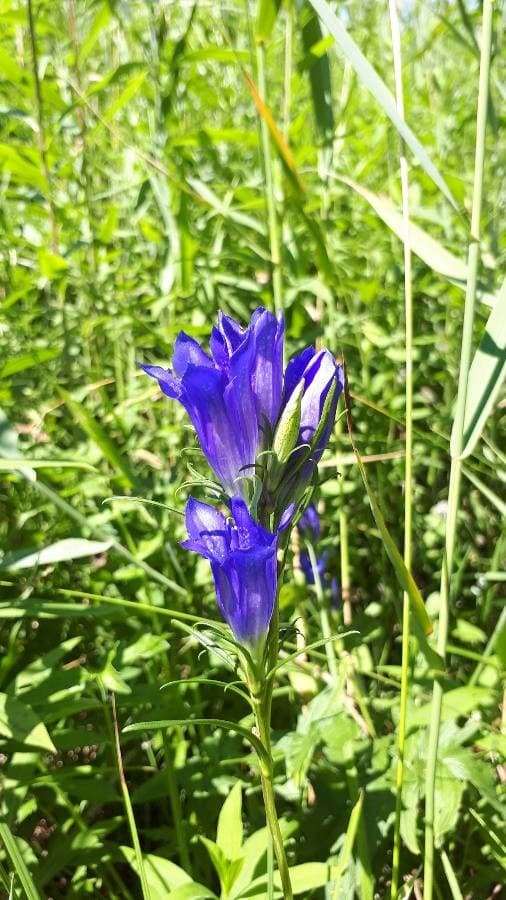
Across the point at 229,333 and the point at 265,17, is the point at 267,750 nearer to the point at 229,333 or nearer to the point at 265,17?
the point at 229,333

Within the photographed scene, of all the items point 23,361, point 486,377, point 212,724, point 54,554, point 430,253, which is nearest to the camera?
point 212,724

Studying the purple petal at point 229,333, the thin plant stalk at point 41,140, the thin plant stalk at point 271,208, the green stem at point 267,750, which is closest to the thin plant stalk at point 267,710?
the green stem at point 267,750

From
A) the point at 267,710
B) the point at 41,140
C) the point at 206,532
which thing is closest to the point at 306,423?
the point at 206,532

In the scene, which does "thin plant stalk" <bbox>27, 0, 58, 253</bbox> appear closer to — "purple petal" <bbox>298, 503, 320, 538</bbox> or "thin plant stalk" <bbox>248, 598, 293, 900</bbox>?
"purple petal" <bbox>298, 503, 320, 538</bbox>

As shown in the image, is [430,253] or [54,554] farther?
[54,554]

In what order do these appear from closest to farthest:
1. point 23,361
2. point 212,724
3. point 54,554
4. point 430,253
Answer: point 212,724
point 430,253
point 54,554
point 23,361

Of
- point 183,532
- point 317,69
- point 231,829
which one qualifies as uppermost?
point 317,69

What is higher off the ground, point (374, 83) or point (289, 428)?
point (374, 83)

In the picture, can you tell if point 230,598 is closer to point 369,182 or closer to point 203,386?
point 203,386

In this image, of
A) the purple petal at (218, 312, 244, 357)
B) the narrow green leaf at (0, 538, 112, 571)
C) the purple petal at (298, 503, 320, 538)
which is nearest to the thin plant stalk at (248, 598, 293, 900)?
the purple petal at (218, 312, 244, 357)
